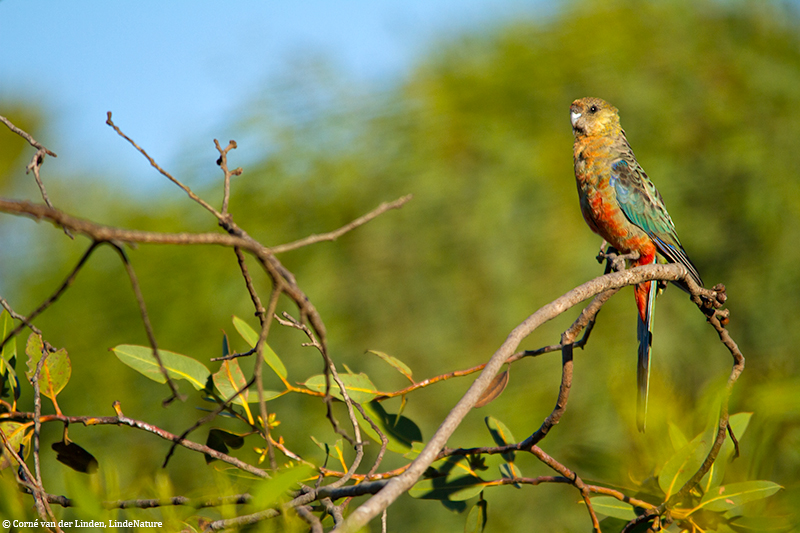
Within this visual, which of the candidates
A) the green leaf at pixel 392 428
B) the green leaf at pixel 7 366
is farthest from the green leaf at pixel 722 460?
the green leaf at pixel 7 366

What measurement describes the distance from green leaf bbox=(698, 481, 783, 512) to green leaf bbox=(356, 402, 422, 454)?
476 mm

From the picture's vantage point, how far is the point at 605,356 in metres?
2.57

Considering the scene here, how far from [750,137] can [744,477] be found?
2258mm

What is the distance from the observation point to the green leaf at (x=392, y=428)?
1.03 metres

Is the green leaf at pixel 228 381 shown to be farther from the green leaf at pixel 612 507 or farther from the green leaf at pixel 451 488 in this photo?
the green leaf at pixel 612 507

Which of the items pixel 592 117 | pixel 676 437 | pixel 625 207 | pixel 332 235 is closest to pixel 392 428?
pixel 676 437

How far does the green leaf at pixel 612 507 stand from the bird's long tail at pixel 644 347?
192mm

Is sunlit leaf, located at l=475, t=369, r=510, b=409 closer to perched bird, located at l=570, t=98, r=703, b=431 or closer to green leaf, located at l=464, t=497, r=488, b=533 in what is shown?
green leaf, located at l=464, t=497, r=488, b=533

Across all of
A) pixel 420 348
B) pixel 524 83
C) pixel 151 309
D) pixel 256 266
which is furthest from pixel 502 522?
pixel 524 83

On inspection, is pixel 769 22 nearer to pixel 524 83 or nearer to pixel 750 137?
pixel 750 137

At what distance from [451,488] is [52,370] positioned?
685 mm

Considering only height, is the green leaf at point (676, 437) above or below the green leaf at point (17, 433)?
below

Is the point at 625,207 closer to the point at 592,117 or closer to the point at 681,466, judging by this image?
the point at 592,117

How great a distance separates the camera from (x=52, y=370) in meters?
0.89
